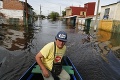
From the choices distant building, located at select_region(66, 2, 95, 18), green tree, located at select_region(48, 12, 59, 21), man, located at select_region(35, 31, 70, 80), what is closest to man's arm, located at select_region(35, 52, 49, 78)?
man, located at select_region(35, 31, 70, 80)

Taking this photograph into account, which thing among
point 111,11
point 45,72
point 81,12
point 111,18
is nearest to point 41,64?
point 45,72

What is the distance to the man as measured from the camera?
382 cm

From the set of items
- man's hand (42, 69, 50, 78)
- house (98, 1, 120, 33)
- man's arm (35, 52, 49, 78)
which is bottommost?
man's hand (42, 69, 50, 78)

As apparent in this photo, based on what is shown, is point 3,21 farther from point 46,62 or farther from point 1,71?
point 46,62

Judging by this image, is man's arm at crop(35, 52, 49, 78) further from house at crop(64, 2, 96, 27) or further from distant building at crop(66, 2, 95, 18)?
distant building at crop(66, 2, 95, 18)

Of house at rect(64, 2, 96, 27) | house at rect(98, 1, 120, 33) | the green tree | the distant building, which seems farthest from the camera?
the green tree

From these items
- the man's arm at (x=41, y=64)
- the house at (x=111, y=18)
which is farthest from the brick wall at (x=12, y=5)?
the man's arm at (x=41, y=64)

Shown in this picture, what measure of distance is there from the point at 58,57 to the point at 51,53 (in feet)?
1.10

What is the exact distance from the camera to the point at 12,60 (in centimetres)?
880

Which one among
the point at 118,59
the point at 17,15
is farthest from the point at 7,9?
the point at 118,59

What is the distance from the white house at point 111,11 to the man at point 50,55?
25.9m

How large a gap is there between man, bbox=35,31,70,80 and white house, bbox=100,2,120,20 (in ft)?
84.9

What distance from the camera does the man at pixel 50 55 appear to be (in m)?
3.82

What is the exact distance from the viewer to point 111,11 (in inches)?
1193
